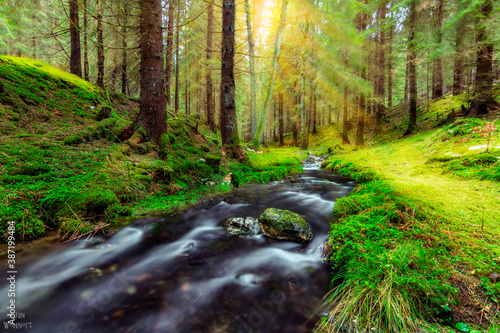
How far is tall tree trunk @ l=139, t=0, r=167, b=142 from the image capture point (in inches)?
227

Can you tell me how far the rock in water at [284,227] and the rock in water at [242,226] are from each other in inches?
5.6

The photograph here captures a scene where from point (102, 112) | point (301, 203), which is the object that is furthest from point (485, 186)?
point (102, 112)

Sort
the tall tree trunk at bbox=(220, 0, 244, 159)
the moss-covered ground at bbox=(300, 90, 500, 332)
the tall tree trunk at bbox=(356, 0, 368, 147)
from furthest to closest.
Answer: the tall tree trunk at bbox=(356, 0, 368, 147) → the tall tree trunk at bbox=(220, 0, 244, 159) → the moss-covered ground at bbox=(300, 90, 500, 332)

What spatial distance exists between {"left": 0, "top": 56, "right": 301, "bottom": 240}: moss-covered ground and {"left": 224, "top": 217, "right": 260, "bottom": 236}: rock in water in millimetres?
1333

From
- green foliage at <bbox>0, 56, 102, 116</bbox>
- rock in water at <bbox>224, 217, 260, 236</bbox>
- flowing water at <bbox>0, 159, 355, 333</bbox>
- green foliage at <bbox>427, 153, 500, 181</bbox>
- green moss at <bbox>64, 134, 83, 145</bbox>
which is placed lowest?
flowing water at <bbox>0, 159, 355, 333</bbox>

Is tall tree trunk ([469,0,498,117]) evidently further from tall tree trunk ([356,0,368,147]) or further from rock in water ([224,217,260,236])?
rock in water ([224,217,260,236])

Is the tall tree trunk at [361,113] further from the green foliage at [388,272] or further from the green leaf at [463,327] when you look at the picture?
the green leaf at [463,327]

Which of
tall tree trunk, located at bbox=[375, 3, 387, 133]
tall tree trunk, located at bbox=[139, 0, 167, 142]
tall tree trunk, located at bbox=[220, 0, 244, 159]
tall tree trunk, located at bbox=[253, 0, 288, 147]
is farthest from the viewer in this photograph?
tall tree trunk, located at bbox=[375, 3, 387, 133]

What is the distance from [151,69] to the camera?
5.86 meters

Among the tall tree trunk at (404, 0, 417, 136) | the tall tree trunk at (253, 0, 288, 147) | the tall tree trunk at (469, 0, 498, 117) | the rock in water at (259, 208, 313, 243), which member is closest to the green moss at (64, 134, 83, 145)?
the rock in water at (259, 208, 313, 243)

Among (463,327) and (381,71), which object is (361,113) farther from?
A: (463,327)

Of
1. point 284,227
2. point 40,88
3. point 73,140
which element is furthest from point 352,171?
point 40,88

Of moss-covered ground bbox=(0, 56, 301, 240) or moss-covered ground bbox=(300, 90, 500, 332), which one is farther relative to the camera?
moss-covered ground bbox=(0, 56, 301, 240)

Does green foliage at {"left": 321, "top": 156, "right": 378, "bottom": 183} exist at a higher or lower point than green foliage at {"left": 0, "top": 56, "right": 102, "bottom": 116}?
lower
